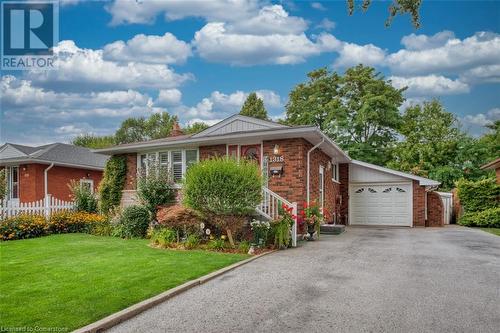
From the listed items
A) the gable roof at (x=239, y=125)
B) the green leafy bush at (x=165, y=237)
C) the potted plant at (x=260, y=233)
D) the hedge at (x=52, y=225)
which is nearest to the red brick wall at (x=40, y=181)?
the hedge at (x=52, y=225)

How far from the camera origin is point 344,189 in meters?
18.8

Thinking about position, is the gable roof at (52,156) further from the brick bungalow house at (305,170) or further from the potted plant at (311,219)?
the potted plant at (311,219)

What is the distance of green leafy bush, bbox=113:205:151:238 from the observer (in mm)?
12055

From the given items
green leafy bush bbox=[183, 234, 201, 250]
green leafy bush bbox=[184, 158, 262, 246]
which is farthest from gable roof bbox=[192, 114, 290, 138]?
green leafy bush bbox=[183, 234, 201, 250]

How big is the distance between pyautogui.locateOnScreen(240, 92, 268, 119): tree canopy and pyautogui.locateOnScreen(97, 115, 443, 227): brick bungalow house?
1709 centimetres

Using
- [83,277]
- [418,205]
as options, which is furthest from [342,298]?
[418,205]

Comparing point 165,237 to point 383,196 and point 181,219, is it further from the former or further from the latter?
point 383,196

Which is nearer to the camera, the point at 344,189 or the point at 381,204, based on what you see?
the point at 381,204

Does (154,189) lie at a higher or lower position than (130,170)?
lower

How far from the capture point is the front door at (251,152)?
1251 cm

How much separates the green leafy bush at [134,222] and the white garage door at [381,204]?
35.8 feet

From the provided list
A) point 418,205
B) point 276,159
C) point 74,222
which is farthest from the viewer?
point 418,205

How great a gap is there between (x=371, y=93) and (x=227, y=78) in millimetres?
13763

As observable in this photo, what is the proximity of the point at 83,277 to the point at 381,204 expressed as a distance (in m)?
15.3
